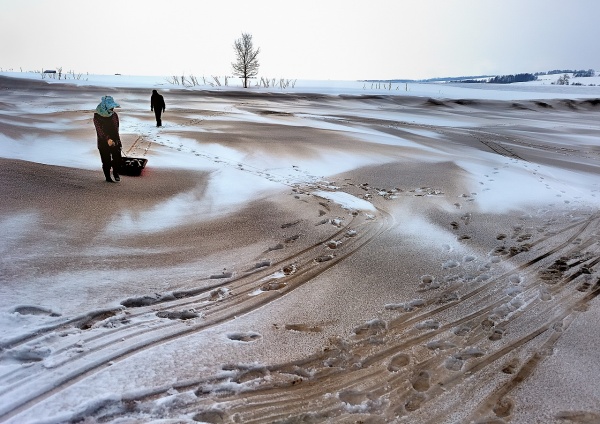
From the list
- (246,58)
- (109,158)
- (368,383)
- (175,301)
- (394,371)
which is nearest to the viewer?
(368,383)

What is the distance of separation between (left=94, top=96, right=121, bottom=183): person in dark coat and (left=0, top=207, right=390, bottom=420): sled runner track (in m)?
4.71

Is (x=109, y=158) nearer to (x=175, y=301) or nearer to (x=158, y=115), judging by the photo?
(x=175, y=301)

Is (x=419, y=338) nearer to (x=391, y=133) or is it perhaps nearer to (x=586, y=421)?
(x=586, y=421)

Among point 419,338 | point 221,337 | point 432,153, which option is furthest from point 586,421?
point 432,153

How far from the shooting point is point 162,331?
3.71 meters

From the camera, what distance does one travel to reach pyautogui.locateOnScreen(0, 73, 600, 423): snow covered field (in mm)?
2961

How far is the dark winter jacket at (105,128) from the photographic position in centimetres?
782

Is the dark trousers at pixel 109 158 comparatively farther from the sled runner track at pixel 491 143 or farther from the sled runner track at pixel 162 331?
the sled runner track at pixel 491 143

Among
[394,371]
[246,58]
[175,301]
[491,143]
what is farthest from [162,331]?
[246,58]

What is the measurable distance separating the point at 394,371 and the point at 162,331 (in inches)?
78.7

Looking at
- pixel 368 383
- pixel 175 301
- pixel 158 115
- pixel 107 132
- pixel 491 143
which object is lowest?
Answer: pixel 368 383

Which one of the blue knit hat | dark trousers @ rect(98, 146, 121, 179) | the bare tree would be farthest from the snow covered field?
the bare tree

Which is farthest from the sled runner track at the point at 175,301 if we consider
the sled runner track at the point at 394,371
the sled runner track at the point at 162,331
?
the sled runner track at the point at 394,371

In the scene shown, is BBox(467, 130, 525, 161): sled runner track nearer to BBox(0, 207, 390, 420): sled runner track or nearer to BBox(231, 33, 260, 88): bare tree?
BBox(0, 207, 390, 420): sled runner track
